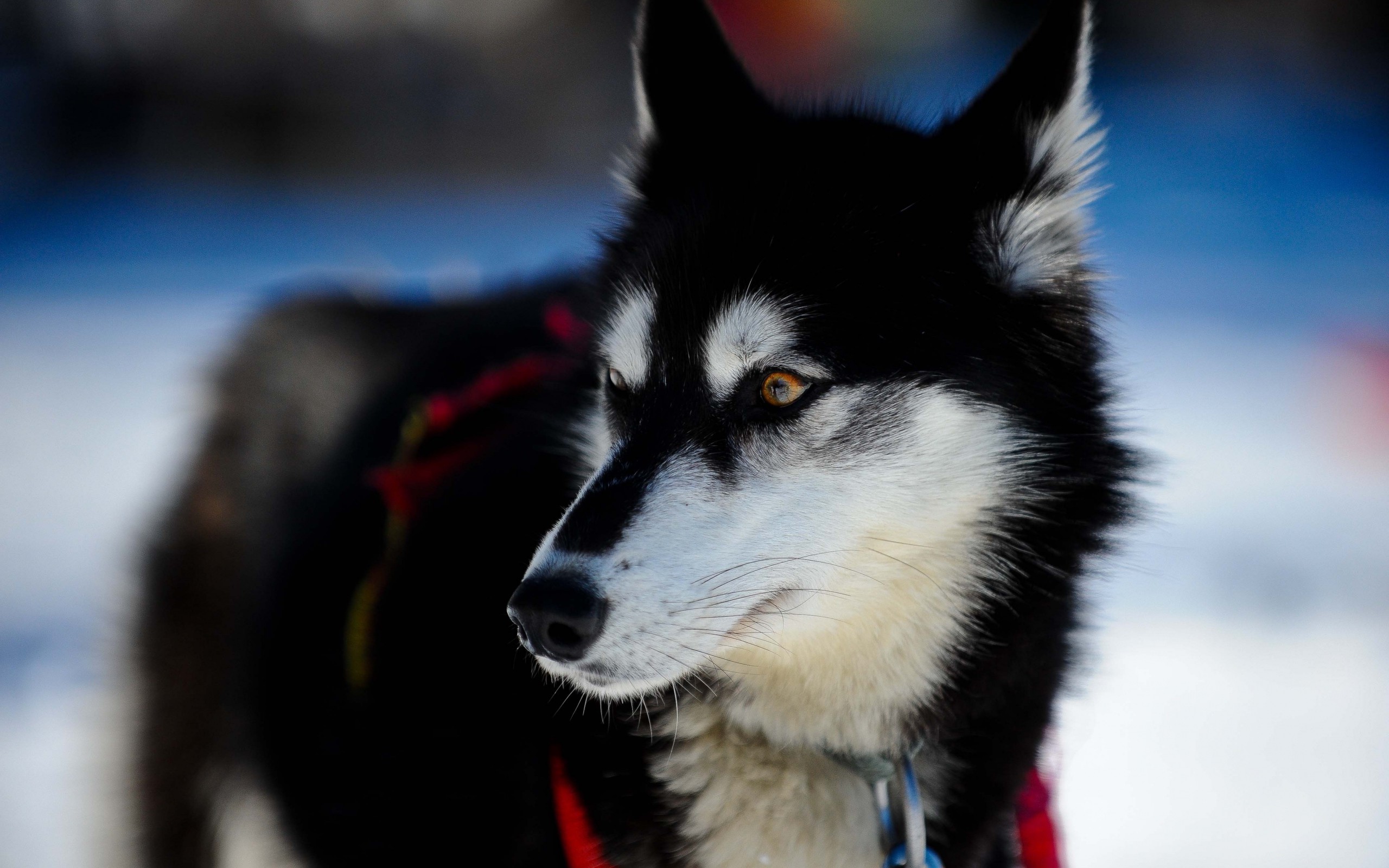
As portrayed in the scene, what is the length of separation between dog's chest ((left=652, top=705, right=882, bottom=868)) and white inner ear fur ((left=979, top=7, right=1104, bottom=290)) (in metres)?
0.68

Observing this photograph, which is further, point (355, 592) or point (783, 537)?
point (355, 592)

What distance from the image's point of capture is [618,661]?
3.59ft

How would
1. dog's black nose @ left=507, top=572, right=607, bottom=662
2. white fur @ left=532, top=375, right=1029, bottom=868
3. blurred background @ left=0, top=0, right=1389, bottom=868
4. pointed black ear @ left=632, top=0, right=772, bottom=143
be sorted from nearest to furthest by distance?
dog's black nose @ left=507, top=572, right=607, bottom=662
white fur @ left=532, top=375, right=1029, bottom=868
pointed black ear @ left=632, top=0, right=772, bottom=143
blurred background @ left=0, top=0, right=1389, bottom=868

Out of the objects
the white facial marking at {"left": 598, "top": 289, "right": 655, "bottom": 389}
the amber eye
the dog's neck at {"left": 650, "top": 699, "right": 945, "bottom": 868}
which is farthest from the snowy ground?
the white facial marking at {"left": 598, "top": 289, "right": 655, "bottom": 389}

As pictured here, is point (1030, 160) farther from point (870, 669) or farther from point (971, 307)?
point (870, 669)

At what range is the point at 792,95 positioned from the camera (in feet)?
5.86

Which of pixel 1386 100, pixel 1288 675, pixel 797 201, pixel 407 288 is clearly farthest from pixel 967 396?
pixel 1386 100

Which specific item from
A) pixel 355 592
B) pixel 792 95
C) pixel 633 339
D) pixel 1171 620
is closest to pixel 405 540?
pixel 355 592

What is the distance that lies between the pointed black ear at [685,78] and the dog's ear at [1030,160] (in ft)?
1.22

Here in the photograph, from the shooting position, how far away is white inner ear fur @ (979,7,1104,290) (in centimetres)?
133

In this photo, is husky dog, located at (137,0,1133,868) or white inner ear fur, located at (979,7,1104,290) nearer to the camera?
husky dog, located at (137,0,1133,868)

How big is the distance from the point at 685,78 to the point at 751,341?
556 mm

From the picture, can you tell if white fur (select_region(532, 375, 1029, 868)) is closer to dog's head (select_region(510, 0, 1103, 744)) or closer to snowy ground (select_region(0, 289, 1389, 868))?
dog's head (select_region(510, 0, 1103, 744))

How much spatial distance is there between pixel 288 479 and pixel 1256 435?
3948mm
